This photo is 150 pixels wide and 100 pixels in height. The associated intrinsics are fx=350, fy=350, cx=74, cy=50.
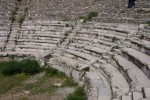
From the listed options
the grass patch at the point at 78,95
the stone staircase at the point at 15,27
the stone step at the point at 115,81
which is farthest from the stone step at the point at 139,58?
the stone staircase at the point at 15,27

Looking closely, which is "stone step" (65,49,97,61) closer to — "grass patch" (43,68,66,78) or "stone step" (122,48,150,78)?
"grass patch" (43,68,66,78)

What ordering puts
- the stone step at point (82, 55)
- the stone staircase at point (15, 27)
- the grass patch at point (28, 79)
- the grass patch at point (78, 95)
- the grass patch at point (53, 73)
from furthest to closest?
the stone staircase at point (15, 27)
the stone step at point (82, 55)
the grass patch at point (53, 73)
the grass patch at point (28, 79)
the grass patch at point (78, 95)

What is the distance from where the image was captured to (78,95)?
10742 mm

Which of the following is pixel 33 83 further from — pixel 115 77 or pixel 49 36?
pixel 49 36

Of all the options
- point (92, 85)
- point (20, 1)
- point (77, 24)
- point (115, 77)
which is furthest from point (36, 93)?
point (20, 1)

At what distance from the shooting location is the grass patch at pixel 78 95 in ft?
33.7

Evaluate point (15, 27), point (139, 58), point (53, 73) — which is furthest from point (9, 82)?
point (15, 27)

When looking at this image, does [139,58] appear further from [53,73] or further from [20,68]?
[20,68]

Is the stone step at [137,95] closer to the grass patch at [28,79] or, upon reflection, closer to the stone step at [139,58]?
the stone step at [139,58]

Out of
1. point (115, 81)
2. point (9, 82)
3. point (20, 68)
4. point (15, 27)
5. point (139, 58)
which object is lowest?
point (9, 82)

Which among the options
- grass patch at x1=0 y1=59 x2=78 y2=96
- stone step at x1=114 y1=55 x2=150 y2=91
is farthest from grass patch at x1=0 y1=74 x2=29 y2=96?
stone step at x1=114 y1=55 x2=150 y2=91

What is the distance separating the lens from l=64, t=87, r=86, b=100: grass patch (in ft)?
→ 33.7

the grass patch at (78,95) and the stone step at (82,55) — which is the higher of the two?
the stone step at (82,55)

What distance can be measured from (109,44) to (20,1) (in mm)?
8482
